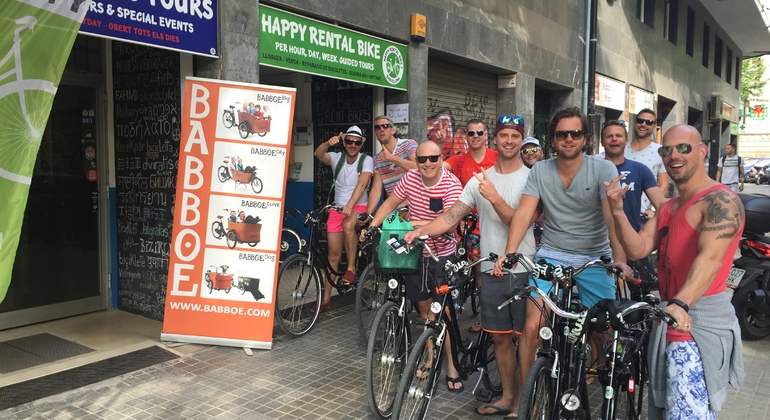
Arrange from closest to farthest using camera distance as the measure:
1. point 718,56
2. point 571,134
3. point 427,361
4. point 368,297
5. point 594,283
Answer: point 571,134 < point 427,361 < point 594,283 < point 368,297 < point 718,56

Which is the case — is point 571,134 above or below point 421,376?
above

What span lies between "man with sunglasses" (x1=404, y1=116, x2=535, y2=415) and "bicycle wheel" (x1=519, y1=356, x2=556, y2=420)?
0.82 meters

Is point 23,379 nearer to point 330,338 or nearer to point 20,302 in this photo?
point 20,302

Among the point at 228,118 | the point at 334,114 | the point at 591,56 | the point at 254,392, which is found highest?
the point at 591,56

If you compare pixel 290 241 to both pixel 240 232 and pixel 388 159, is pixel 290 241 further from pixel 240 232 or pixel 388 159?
pixel 240 232

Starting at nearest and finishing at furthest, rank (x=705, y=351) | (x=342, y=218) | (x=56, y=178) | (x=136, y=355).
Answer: (x=705, y=351), (x=136, y=355), (x=56, y=178), (x=342, y=218)

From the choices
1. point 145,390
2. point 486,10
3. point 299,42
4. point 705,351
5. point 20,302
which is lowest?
point 145,390

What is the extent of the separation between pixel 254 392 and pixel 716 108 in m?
26.1

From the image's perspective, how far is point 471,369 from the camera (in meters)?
4.30

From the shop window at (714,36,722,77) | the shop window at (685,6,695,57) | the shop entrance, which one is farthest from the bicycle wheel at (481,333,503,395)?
the shop window at (714,36,722,77)

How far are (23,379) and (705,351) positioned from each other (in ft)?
15.3

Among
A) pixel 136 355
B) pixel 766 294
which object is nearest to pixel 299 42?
pixel 136 355

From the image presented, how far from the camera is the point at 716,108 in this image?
24.9 meters

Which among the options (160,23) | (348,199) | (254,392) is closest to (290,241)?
(348,199)
